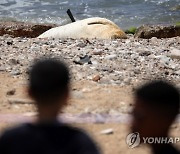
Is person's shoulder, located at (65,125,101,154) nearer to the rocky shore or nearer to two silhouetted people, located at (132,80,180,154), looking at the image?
two silhouetted people, located at (132,80,180,154)

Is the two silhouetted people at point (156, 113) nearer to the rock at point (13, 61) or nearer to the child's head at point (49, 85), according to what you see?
the child's head at point (49, 85)

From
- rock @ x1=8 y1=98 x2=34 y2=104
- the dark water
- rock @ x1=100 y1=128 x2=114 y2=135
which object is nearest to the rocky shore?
rock @ x1=8 y1=98 x2=34 y2=104

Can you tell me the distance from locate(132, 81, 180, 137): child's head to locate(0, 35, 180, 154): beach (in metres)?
0.74

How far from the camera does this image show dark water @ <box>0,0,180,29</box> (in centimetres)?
2069

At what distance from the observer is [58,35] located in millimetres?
10953

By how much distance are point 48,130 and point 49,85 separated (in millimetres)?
249

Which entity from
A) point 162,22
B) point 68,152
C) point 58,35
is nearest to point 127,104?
point 68,152

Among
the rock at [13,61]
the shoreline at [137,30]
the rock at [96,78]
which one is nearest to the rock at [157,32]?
the shoreline at [137,30]

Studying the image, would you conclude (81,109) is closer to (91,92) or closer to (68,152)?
(91,92)

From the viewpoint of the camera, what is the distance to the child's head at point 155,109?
8.75 ft

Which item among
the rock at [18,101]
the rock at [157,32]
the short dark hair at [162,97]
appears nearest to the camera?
the short dark hair at [162,97]

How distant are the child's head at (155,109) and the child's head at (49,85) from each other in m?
0.43

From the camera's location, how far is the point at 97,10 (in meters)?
22.9

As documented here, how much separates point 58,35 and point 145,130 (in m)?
8.44
